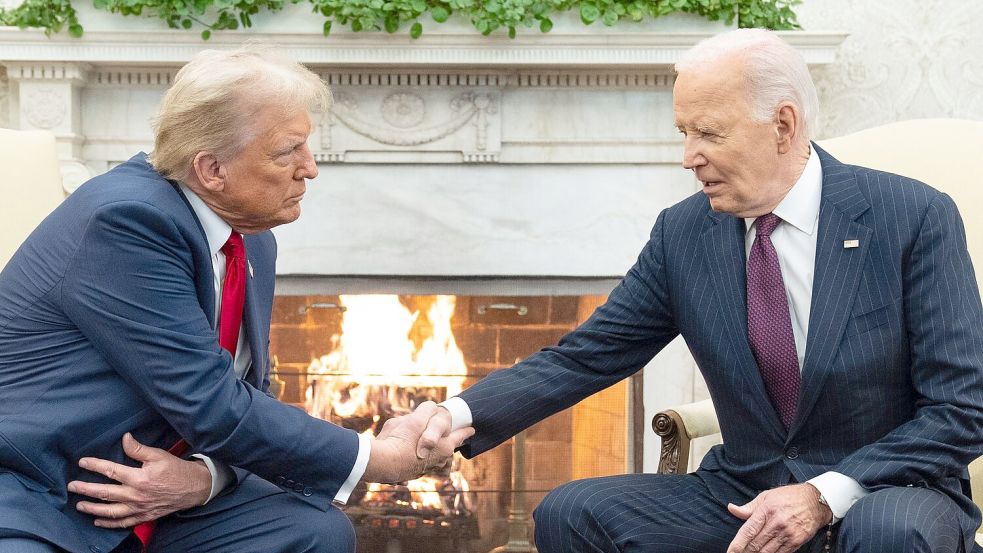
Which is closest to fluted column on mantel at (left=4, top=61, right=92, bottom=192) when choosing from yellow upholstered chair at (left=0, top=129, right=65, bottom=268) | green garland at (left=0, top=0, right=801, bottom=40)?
green garland at (left=0, top=0, right=801, bottom=40)

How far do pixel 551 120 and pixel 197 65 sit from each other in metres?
1.71

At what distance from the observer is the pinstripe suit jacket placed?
1692 millimetres

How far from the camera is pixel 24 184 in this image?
2.51 meters

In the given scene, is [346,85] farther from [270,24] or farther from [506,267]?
[506,267]

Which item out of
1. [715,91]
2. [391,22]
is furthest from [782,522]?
[391,22]

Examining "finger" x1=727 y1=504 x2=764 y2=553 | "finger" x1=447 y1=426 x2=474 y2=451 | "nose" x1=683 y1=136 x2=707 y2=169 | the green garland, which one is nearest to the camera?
"finger" x1=727 y1=504 x2=764 y2=553

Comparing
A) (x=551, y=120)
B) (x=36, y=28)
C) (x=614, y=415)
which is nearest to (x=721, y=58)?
(x=551, y=120)

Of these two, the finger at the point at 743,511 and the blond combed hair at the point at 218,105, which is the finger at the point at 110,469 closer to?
the blond combed hair at the point at 218,105

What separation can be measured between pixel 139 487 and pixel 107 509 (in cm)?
6

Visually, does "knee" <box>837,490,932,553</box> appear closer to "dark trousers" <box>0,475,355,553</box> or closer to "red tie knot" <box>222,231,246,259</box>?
"dark trousers" <box>0,475,355,553</box>

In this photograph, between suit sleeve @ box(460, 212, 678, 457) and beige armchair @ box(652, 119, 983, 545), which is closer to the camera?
suit sleeve @ box(460, 212, 678, 457)

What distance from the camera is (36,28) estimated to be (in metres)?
3.12

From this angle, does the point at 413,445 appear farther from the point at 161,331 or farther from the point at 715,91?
the point at 715,91

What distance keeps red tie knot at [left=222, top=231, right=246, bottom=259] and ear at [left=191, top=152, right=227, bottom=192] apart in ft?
0.36
